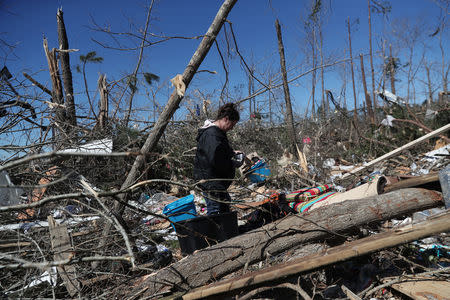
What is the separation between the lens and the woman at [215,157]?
3.05m

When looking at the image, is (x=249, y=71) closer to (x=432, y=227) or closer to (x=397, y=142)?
(x=432, y=227)

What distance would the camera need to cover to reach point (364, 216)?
2.37 m

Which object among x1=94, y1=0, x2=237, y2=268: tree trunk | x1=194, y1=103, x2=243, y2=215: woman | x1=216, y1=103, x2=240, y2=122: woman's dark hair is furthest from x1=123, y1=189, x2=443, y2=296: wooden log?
x1=216, y1=103, x2=240, y2=122: woman's dark hair

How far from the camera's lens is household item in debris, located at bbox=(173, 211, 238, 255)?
105 inches

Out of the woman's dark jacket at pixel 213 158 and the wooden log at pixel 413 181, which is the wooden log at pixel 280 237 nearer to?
the wooden log at pixel 413 181

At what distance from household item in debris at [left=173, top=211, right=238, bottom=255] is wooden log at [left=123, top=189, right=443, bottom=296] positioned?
1.30 ft

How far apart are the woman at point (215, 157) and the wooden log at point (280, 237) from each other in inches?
31.8

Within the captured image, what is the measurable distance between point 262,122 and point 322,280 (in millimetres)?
6382

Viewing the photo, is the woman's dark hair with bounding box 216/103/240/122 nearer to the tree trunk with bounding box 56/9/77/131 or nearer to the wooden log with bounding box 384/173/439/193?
the wooden log with bounding box 384/173/439/193

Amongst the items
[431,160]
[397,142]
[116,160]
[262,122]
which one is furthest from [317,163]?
[116,160]

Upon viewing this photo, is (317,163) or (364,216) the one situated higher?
(317,163)

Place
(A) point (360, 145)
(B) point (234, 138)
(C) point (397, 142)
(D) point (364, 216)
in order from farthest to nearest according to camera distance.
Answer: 1. (B) point (234, 138)
2. (A) point (360, 145)
3. (C) point (397, 142)
4. (D) point (364, 216)

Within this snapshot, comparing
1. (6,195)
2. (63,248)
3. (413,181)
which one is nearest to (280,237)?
(413,181)

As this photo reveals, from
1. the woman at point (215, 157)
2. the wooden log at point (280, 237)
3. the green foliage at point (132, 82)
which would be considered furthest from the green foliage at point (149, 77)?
the wooden log at point (280, 237)
